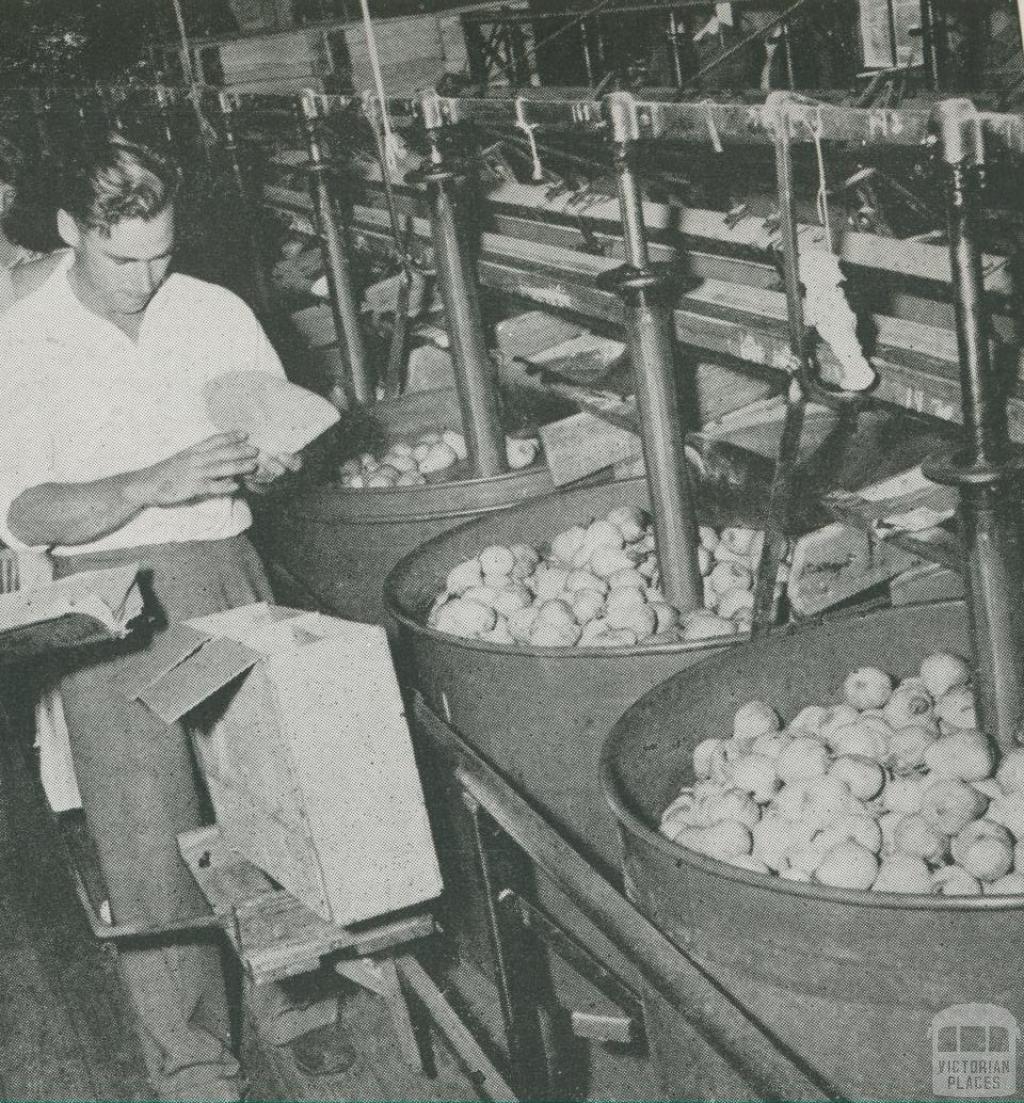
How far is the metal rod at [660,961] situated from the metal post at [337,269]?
2.61 metres

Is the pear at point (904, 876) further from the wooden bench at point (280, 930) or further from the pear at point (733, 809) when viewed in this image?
the wooden bench at point (280, 930)

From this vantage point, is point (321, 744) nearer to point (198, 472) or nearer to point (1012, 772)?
point (198, 472)

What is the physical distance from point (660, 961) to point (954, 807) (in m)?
0.71

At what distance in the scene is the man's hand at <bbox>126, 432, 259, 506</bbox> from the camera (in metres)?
2.56

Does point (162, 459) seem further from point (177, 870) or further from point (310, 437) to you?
point (177, 870)

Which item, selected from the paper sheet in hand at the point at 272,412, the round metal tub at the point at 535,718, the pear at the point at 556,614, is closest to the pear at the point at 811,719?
the round metal tub at the point at 535,718

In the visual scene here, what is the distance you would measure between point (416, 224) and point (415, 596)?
1.78 m

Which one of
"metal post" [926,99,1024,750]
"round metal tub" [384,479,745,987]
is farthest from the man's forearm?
"metal post" [926,99,1024,750]

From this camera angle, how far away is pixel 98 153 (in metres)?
2.56

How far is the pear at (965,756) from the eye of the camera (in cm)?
208

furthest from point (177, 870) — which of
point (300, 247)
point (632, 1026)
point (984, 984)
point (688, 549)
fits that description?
point (300, 247)

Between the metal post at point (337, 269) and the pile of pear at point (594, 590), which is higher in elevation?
the metal post at point (337, 269)

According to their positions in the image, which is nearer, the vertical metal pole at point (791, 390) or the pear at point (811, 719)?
the vertical metal pole at point (791, 390)
